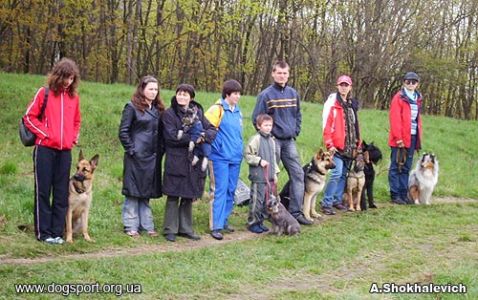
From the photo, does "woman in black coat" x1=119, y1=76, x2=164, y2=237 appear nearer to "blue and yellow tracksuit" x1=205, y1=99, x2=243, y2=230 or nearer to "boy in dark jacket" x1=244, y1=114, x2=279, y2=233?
"blue and yellow tracksuit" x1=205, y1=99, x2=243, y2=230

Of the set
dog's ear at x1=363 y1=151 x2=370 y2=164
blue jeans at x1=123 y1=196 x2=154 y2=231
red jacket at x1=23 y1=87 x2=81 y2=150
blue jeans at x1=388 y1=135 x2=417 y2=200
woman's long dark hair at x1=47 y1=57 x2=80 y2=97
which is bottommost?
blue jeans at x1=123 y1=196 x2=154 y2=231

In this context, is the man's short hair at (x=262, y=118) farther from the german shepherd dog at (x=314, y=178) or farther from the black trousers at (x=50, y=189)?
the black trousers at (x=50, y=189)

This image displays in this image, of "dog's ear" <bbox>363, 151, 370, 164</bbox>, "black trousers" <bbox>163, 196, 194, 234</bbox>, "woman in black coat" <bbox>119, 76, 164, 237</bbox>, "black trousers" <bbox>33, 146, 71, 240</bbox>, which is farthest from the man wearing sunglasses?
"black trousers" <bbox>33, 146, 71, 240</bbox>

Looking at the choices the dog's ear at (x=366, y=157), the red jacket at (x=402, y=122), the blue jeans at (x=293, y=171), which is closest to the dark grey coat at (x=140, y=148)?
the blue jeans at (x=293, y=171)

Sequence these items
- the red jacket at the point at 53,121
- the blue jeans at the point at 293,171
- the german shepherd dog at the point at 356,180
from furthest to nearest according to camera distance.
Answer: the german shepherd dog at the point at 356,180, the blue jeans at the point at 293,171, the red jacket at the point at 53,121

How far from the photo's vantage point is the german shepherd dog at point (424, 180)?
9.84 m

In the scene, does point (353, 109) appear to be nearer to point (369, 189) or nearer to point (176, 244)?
point (369, 189)

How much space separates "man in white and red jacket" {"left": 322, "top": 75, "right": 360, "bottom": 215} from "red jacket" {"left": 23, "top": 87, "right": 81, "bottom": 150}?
413 centimetres

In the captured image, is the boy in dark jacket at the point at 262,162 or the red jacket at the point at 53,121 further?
the boy in dark jacket at the point at 262,162

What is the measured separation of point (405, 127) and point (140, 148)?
5251 millimetres

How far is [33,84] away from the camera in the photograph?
47.7 feet

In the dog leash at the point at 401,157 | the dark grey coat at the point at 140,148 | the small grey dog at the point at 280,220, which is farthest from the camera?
the dog leash at the point at 401,157

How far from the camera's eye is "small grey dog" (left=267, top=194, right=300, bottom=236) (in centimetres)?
717

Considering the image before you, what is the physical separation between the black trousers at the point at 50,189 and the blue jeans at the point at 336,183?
432 centimetres
